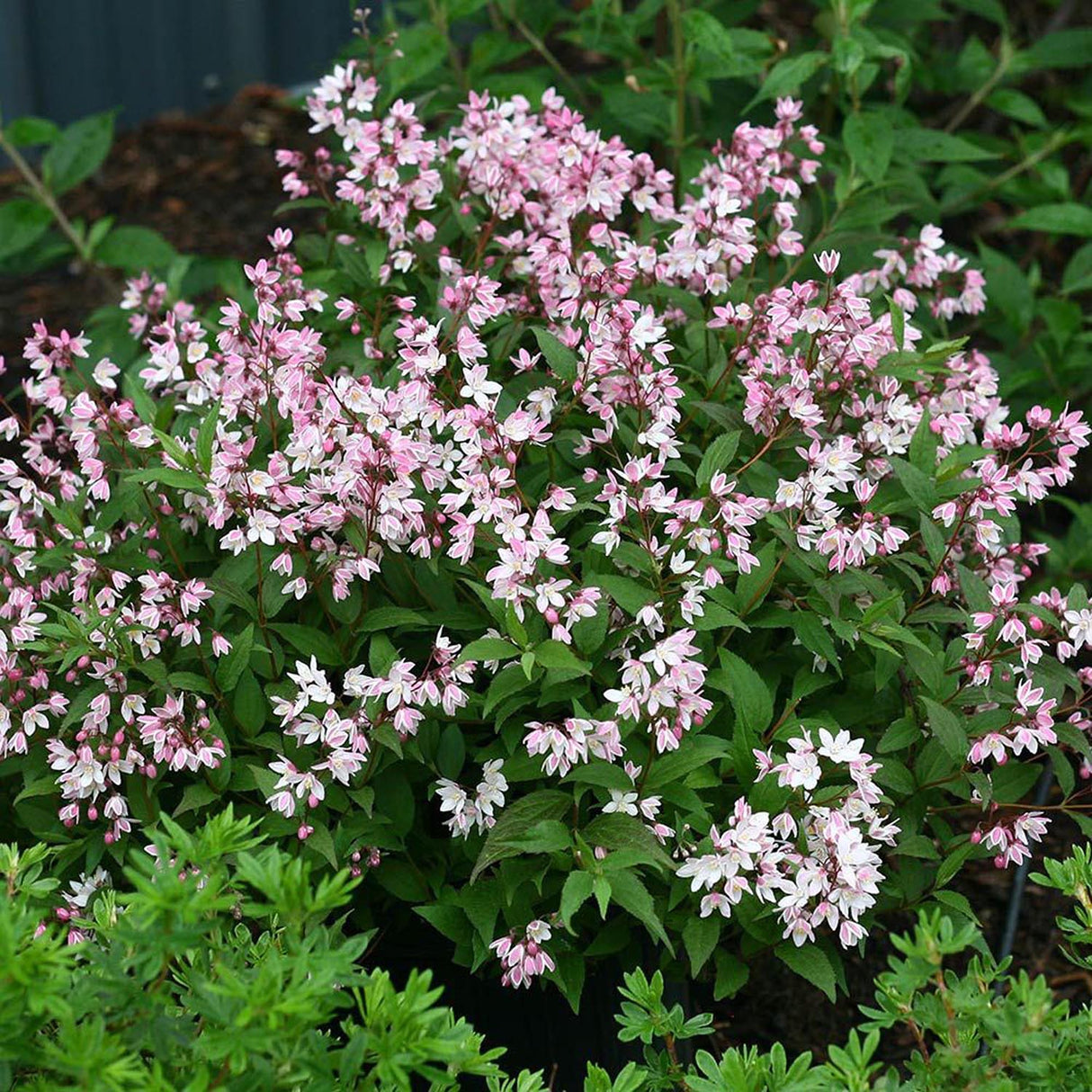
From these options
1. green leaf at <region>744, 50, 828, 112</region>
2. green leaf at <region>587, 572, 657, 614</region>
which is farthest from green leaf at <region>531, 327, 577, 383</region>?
green leaf at <region>744, 50, 828, 112</region>

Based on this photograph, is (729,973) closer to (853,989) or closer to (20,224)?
(853,989)

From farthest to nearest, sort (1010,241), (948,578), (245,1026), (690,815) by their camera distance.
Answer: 1. (1010,241)
2. (948,578)
3. (690,815)
4. (245,1026)

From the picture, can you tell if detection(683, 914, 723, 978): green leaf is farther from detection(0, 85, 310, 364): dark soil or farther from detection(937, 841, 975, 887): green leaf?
detection(0, 85, 310, 364): dark soil

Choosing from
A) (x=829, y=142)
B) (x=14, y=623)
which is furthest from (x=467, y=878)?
(x=829, y=142)

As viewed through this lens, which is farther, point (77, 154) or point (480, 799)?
point (77, 154)

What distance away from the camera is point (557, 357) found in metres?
2.76

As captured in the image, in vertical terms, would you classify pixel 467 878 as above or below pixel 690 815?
below

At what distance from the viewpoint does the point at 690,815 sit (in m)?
2.60

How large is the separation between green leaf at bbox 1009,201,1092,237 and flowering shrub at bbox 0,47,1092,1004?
4.78 ft

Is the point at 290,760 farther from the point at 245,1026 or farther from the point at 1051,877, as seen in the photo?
the point at 1051,877

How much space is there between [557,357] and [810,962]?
1.13 meters

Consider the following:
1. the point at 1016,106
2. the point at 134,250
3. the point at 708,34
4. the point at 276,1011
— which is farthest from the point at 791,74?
the point at 276,1011

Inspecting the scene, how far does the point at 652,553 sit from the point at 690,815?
45 cm

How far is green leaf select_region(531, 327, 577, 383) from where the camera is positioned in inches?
108
